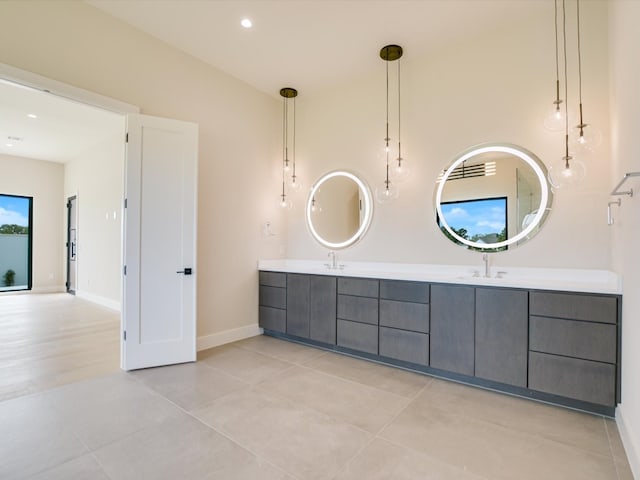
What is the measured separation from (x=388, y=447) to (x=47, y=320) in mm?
5721

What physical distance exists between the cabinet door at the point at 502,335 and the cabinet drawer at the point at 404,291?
1.57 feet

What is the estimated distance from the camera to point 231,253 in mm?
4297

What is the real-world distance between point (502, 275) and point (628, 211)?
4.10 ft

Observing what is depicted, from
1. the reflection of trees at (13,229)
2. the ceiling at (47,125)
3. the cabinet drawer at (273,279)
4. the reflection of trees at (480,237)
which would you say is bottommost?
the cabinet drawer at (273,279)

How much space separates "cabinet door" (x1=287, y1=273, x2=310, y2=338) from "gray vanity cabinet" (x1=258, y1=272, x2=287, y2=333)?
0.09 metres

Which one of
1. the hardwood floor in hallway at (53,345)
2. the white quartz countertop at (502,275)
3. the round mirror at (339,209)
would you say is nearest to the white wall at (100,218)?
the hardwood floor in hallway at (53,345)

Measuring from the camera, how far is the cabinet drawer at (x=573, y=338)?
2.37 metres

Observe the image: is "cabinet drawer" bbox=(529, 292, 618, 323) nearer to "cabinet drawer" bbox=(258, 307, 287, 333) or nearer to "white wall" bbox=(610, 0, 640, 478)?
"white wall" bbox=(610, 0, 640, 478)

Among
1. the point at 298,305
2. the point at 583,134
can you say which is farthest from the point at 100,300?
the point at 583,134

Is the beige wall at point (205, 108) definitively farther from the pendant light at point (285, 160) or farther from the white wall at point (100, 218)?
the white wall at point (100, 218)

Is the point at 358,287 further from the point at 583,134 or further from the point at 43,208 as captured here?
the point at 43,208

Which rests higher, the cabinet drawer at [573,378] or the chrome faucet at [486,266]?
the chrome faucet at [486,266]

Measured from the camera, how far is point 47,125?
5.93m

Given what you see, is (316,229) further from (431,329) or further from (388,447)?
(388,447)
